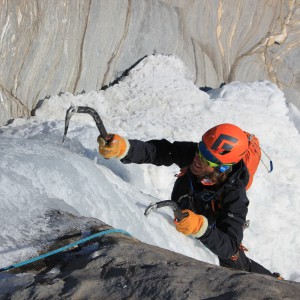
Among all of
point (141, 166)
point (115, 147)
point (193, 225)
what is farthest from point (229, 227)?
point (141, 166)

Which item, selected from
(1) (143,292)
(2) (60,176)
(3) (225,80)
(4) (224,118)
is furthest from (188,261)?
(3) (225,80)

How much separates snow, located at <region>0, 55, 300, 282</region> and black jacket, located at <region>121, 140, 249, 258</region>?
11.5 inches

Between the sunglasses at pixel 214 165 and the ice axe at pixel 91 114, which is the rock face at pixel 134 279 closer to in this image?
the sunglasses at pixel 214 165

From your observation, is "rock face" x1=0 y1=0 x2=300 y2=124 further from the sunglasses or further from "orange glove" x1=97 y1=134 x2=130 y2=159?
the sunglasses

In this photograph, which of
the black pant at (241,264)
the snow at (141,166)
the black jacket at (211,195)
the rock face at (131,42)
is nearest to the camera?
the snow at (141,166)

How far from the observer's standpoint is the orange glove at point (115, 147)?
3736mm

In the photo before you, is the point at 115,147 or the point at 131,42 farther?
the point at 131,42

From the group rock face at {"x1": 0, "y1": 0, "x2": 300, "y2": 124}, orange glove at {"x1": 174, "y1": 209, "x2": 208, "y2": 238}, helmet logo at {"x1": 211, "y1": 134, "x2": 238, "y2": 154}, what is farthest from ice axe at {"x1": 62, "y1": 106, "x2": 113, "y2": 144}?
rock face at {"x1": 0, "y1": 0, "x2": 300, "y2": 124}

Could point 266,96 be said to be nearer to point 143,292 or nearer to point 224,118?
point 224,118

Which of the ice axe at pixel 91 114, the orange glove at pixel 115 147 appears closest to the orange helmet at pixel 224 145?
the orange glove at pixel 115 147

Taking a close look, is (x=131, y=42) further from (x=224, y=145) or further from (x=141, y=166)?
(x=224, y=145)

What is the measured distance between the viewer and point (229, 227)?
3.35 meters

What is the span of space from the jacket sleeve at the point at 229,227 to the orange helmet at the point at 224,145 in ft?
0.74

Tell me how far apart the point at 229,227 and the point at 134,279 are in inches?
57.3
